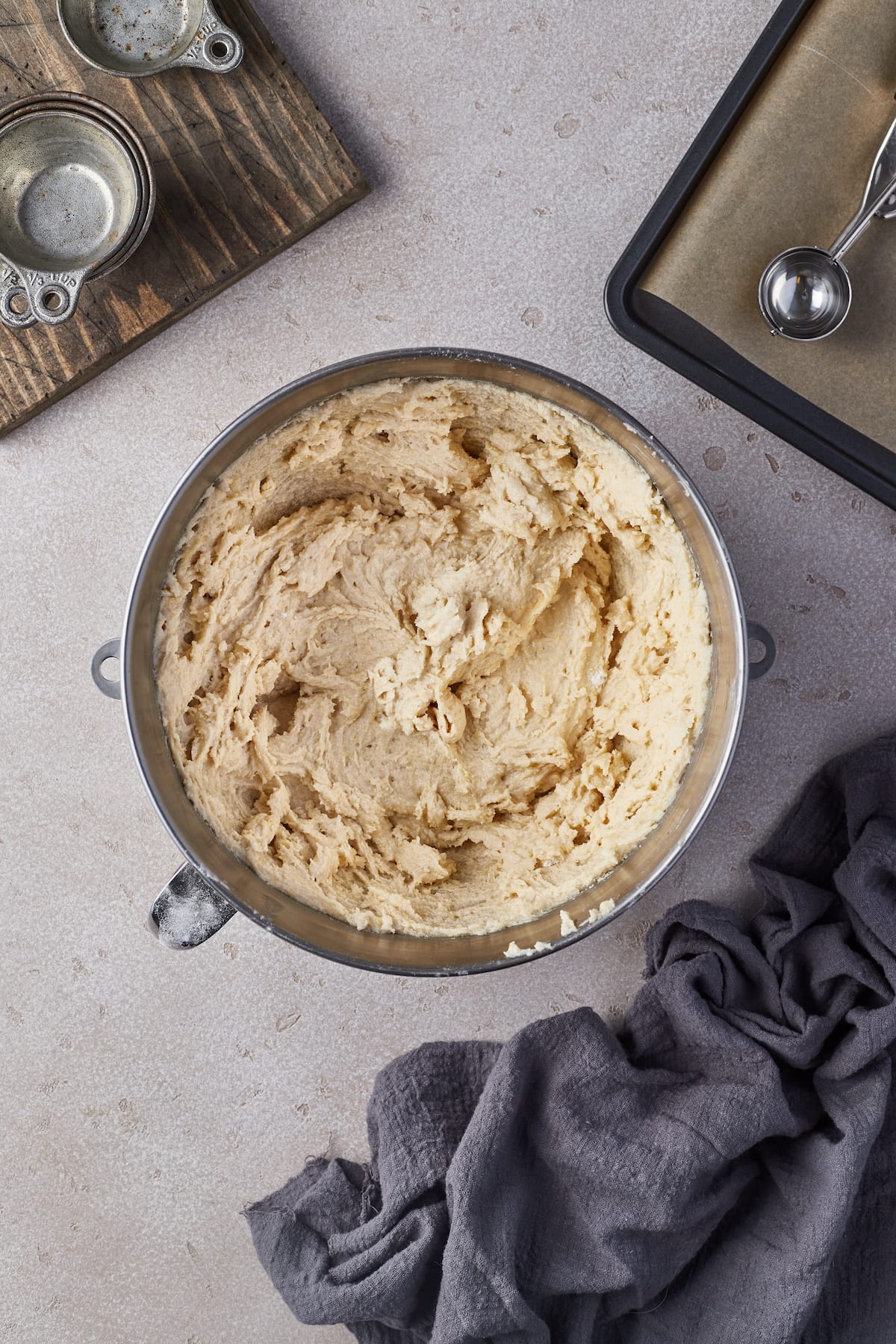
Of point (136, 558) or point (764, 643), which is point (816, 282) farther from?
point (136, 558)

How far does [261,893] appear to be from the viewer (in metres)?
1.34

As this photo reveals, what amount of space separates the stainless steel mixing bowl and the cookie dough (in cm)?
2

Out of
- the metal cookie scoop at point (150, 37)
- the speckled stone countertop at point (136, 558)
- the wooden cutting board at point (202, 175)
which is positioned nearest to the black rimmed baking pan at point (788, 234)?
the speckled stone countertop at point (136, 558)

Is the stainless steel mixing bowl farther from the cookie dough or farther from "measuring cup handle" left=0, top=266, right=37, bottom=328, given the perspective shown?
"measuring cup handle" left=0, top=266, right=37, bottom=328

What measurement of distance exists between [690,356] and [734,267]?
124mm

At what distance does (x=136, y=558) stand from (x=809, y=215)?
1055 millimetres

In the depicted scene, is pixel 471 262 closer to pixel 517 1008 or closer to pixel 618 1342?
pixel 517 1008

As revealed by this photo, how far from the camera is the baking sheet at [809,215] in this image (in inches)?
51.4

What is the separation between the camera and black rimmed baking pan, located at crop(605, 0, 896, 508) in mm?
1308

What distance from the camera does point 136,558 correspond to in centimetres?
155

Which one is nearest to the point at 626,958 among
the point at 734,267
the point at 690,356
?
the point at 690,356

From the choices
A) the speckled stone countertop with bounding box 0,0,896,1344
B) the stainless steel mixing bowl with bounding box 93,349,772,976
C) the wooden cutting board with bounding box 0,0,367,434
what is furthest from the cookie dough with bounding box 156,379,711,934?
the wooden cutting board with bounding box 0,0,367,434

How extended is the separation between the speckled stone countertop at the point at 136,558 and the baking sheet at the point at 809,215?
13cm

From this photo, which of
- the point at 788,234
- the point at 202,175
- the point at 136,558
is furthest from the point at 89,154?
the point at 788,234
